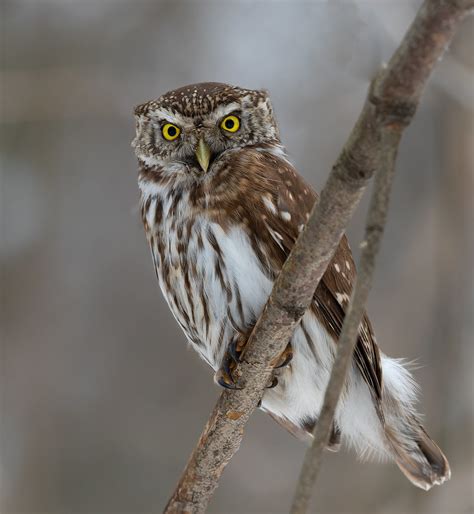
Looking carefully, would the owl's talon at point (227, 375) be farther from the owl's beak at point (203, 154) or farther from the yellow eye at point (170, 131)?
the yellow eye at point (170, 131)

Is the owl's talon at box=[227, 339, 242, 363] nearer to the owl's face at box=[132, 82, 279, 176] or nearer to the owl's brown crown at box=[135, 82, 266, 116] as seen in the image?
the owl's face at box=[132, 82, 279, 176]

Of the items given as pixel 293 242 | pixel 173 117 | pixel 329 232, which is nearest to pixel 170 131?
pixel 173 117

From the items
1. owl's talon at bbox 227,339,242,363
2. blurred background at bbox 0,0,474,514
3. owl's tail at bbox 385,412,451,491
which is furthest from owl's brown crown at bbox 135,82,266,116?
owl's tail at bbox 385,412,451,491

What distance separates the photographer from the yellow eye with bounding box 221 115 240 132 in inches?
144

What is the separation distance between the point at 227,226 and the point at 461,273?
3690 millimetres

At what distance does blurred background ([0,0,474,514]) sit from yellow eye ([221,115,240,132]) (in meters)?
1.72

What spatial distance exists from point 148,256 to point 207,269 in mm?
4427

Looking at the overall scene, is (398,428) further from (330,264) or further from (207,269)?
(207,269)

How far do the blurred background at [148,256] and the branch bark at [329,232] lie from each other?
8.89 ft

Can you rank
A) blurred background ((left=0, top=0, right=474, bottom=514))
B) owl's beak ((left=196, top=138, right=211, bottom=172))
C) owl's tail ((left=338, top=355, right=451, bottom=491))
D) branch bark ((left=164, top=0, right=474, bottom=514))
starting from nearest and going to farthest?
branch bark ((left=164, top=0, right=474, bottom=514)) → owl's beak ((left=196, top=138, right=211, bottom=172)) → owl's tail ((left=338, top=355, right=451, bottom=491)) → blurred background ((left=0, top=0, right=474, bottom=514))

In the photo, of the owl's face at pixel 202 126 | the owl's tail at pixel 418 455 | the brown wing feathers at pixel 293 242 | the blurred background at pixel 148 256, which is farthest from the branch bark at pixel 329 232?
the blurred background at pixel 148 256

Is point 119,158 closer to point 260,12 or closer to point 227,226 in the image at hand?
point 260,12

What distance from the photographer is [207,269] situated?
3314mm

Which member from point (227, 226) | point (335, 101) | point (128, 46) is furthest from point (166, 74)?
point (227, 226)
